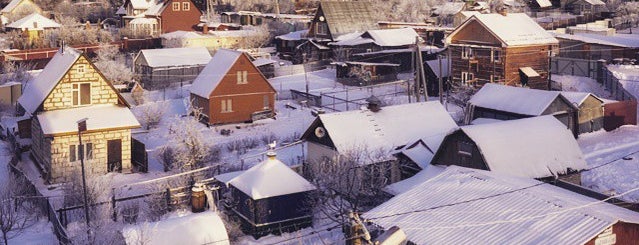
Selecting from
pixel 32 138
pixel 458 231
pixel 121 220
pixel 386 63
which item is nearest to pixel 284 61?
pixel 386 63

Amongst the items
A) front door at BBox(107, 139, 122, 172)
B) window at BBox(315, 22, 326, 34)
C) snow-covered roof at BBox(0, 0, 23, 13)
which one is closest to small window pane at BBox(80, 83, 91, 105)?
front door at BBox(107, 139, 122, 172)

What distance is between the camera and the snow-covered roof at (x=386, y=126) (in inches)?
1144

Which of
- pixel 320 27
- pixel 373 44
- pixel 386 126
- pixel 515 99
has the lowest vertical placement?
pixel 386 126

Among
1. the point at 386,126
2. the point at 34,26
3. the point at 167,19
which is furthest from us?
the point at 167,19

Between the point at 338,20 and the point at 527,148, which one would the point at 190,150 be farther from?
the point at 338,20

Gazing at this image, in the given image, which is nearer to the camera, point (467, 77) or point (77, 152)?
point (77, 152)

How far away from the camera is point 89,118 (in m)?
31.2

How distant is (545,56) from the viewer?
4747cm

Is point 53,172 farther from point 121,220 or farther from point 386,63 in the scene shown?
point 386,63

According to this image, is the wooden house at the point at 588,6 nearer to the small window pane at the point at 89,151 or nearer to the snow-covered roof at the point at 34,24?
the snow-covered roof at the point at 34,24

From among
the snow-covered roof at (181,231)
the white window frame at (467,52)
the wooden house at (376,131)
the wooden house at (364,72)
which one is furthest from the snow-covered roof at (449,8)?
the snow-covered roof at (181,231)

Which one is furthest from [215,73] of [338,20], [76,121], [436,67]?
[338,20]

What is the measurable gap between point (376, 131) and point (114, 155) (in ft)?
34.7

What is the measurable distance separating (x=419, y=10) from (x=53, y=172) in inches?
2751
